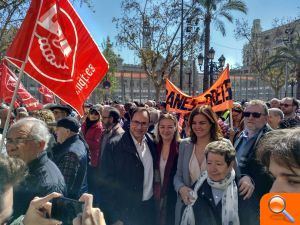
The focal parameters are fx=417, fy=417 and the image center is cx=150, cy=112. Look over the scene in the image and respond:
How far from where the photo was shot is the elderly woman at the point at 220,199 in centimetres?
330

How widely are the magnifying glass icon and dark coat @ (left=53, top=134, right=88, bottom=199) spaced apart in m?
2.60

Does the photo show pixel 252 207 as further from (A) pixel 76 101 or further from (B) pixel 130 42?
(B) pixel 130 42

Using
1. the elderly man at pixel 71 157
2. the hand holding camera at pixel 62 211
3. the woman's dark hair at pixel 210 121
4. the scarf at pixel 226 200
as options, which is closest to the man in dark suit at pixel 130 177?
the elderly man at pixel 71 157

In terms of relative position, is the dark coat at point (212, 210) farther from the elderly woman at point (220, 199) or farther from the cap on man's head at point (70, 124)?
the cap on man's head at point (70, 124)

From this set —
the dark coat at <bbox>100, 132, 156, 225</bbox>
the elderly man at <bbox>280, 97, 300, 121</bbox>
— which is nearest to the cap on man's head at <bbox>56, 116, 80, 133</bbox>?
the dark coat at <bbox>100, 132, 156, 225</bbox>

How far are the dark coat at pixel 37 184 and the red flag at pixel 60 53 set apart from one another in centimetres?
116

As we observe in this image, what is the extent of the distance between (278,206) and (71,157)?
279 centimetres

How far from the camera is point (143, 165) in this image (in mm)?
4203

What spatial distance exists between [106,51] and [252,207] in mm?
41086

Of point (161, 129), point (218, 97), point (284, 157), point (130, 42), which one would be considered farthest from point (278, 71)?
point (284, 157)

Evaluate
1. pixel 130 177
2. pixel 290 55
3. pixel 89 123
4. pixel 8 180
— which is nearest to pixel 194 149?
pixel 130 177

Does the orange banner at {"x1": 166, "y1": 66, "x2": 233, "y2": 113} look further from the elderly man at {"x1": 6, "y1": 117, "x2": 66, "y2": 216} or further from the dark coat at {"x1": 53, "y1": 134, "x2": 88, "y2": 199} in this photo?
the elderly man at {"x1": 6, "y1": 117, "x2": 66, "y2": 216}

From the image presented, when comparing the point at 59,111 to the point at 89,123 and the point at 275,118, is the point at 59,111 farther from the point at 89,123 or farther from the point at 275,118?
the point at 275,118

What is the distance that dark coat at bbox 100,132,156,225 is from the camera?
416 cm
